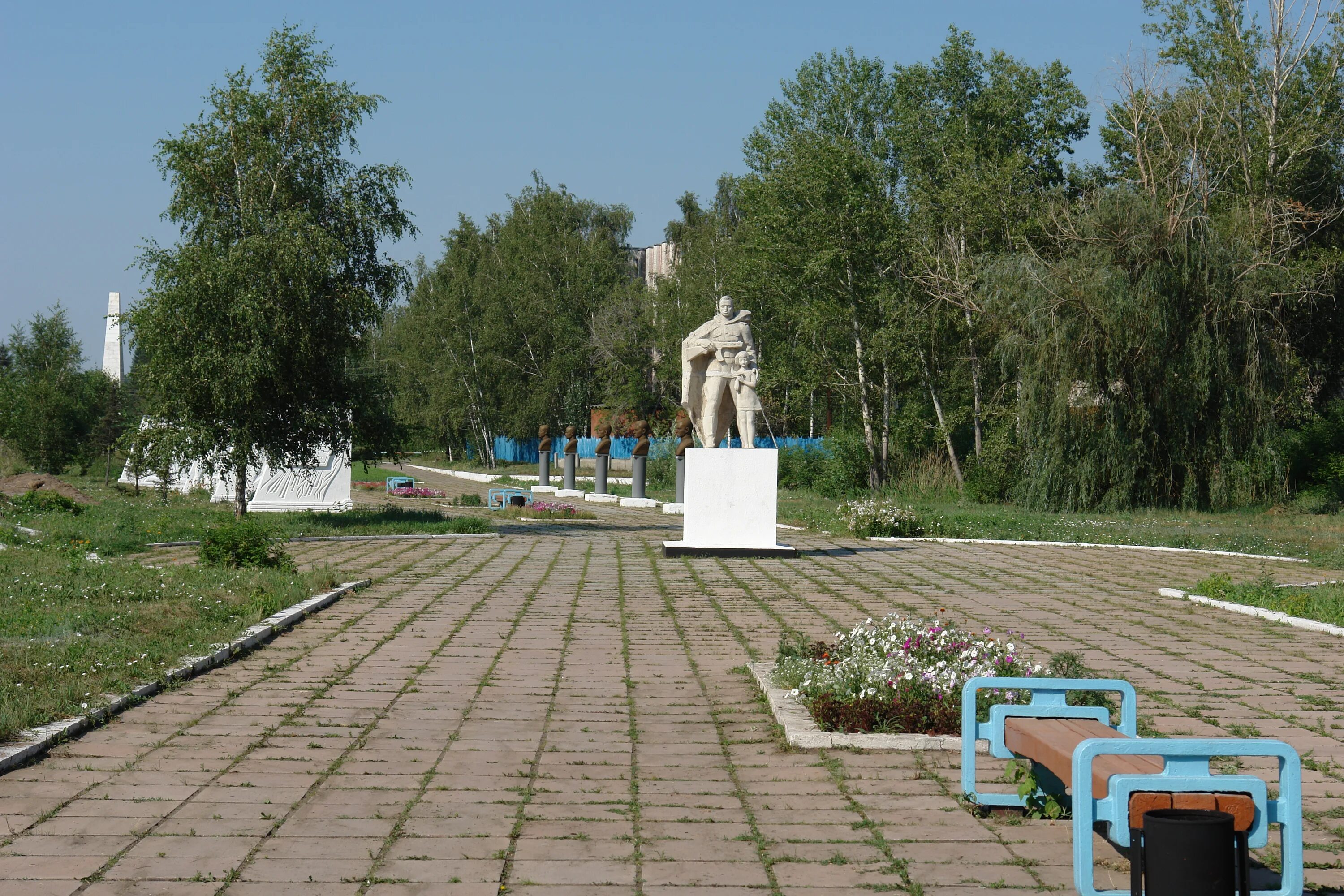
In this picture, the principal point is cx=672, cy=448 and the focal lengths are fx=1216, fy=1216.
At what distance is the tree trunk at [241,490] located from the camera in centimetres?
1912

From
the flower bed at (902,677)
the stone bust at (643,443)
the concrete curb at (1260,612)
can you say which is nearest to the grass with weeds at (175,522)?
the flower bed at (902,677)

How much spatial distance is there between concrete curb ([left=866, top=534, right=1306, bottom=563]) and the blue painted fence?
1527 cm

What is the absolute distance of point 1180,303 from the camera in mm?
23406

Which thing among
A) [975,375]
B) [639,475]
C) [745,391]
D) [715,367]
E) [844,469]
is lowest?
[639,475]

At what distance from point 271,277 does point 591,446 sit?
37.6 m

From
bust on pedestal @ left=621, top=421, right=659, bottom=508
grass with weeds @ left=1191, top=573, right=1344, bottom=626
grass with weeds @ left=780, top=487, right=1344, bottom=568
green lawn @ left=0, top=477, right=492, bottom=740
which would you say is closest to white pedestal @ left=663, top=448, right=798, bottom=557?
grass with weeds @ left=780, top=487, right=1344, bottom=568

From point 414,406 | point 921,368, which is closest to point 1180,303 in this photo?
point 921,368

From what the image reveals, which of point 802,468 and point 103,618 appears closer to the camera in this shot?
point 103,618

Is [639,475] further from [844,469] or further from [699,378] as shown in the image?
[699,378]

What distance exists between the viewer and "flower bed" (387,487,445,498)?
1308 inches

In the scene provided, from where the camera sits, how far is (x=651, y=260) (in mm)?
66062

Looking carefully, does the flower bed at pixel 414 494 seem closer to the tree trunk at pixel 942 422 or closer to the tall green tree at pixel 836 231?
the tall green tree at pixel 836 231

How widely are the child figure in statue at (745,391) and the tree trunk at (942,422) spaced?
14982mm

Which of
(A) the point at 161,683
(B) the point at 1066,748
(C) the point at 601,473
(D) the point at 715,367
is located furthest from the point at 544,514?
(B) the point at 1066,748
